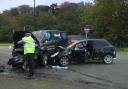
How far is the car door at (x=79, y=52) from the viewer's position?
76.1 feet

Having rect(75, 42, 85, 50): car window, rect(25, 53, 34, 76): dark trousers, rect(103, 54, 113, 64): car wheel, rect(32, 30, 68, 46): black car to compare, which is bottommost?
rect(103, 54, 113, 64): car wheel

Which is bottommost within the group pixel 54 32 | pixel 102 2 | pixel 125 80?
pixel 125 80

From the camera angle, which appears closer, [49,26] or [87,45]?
[87,45]

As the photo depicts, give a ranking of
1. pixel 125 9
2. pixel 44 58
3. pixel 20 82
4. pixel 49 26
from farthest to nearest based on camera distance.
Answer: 1. pixel 49 26
2. pixel 125 9
3. pixel 44 58
4. pixel 20 82

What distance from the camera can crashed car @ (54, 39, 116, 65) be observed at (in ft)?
75.0

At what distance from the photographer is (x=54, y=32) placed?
23.0 m

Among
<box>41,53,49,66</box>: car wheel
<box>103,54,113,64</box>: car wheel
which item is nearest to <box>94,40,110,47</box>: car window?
<box>103,54,113,64</box>: car wheel

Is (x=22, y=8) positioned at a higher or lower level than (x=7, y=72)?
higher

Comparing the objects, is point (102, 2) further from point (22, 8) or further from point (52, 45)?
point (22, 8)

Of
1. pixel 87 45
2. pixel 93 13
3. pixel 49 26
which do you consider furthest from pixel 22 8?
pixel 87 45

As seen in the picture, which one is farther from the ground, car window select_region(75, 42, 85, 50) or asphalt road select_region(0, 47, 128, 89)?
car window select_region(75, 42, 85, 50)

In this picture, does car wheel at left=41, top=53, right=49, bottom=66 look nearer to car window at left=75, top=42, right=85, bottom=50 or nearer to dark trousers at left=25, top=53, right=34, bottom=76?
car window at left=75, top=42, right=85, bottom=50

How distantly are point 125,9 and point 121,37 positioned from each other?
13.2 ft

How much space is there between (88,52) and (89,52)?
7 centimetres
